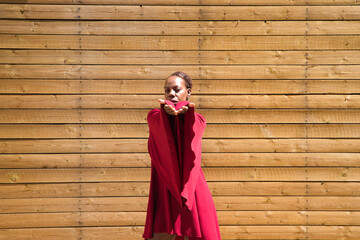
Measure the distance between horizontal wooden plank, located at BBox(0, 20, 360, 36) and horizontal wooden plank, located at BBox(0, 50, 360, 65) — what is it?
200mm

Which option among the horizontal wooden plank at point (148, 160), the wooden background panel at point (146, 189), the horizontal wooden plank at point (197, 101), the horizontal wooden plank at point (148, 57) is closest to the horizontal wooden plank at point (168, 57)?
the horizontal wooden plank at point (148, 57)

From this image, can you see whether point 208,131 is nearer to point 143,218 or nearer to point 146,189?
point 146,189

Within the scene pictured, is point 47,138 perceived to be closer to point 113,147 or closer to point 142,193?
point 113,147

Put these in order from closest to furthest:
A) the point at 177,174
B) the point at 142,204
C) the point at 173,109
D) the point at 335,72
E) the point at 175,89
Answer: the point at 173,109, the point at 177,174, the point at 175,89, the point at 142,204, the point at 335,72

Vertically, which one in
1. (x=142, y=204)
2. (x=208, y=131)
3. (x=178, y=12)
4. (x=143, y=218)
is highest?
(x=178, y=12)

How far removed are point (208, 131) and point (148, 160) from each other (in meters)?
0.69

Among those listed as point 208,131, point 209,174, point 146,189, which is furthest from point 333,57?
point 146,189

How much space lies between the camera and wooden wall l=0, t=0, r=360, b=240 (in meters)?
4.21

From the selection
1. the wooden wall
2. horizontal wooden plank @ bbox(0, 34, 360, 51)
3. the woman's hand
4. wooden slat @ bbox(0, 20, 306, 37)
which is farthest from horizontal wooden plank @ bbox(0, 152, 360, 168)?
the woman's hand

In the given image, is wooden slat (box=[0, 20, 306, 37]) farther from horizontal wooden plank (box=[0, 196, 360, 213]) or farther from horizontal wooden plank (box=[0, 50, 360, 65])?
horizontal wooden plank (box=[0, 196, 360, 213])

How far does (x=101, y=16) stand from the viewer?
13.9ft

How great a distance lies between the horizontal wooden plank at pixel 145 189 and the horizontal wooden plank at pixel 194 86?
95 cm

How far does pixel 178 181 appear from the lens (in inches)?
96.0

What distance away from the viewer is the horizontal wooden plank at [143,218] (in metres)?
4.19
